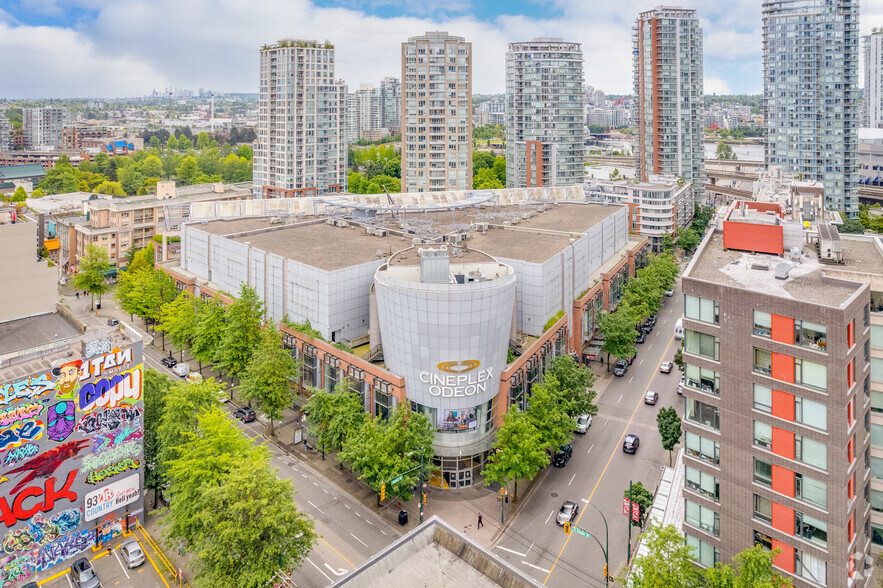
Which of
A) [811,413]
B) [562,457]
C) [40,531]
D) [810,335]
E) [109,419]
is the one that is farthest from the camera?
[562,457]

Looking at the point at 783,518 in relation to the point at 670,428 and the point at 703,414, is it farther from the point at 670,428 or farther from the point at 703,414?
the point at 670,428

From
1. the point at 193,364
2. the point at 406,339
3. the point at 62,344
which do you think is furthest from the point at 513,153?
the point at 62,344

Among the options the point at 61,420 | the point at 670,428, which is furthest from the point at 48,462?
the point at 670,428

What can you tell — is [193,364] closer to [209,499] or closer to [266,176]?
[209,499]

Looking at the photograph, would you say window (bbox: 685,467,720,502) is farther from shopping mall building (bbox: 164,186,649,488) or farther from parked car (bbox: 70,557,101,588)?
parked car (bbox: 70,557,101,588)

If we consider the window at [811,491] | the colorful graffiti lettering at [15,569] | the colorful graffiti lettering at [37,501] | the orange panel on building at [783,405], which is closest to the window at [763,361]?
the orange panel on building at [783,405]

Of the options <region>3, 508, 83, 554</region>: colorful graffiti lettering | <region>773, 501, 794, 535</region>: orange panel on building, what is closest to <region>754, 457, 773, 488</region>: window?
<region>773, 501, 794, 535</region>: orange panel on building

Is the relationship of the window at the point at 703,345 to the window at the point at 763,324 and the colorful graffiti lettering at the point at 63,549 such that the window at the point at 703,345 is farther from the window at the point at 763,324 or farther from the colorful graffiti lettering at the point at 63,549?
the colorful graffiti lettering at the point at 63,549
